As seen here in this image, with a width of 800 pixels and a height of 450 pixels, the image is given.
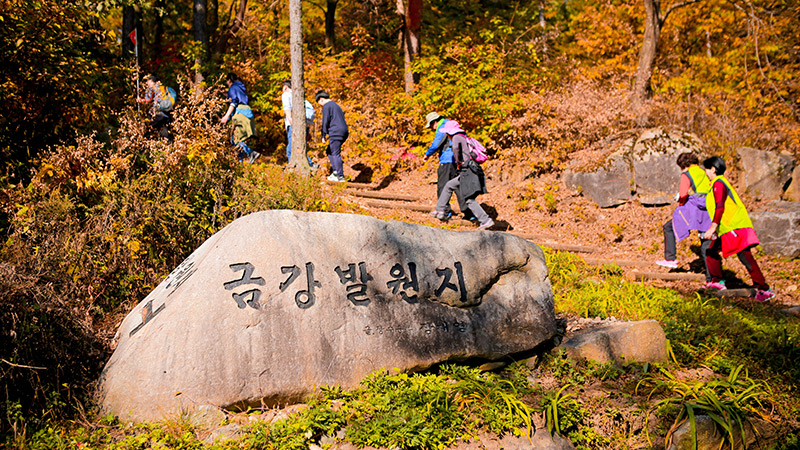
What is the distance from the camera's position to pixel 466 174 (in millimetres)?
8305

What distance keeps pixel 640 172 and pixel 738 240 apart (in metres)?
3.96

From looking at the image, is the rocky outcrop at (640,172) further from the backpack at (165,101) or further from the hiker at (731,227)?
the backpack at (165,101)

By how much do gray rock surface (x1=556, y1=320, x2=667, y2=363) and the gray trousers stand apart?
3764mm

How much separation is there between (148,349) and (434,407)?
1974 millimetres

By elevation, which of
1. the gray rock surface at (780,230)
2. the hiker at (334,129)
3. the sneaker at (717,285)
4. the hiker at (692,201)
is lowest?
the sneaker at (717,285)

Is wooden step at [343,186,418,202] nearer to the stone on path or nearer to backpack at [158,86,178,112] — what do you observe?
backpack at [158,86,178,112]

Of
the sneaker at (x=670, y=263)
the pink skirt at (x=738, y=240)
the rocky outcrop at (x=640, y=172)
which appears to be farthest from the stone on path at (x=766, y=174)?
the pink skirt at (x=738, y=240)

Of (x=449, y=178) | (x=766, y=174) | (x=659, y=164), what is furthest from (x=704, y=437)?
(x=766, y=174)

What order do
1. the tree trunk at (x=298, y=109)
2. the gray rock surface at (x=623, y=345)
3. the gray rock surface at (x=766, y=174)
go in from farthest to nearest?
the gray rock surface at (x=766, y=174)
the tree trunk at (x=298, y=109)
the gray rock surface at (x=623, y=345)

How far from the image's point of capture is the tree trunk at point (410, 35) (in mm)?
13016

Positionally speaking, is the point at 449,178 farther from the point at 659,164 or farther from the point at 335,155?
the point at 659,164

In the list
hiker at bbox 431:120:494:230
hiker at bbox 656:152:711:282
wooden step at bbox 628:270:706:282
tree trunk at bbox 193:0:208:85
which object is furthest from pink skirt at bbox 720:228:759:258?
tree trunk at bbox 193:0:208:85

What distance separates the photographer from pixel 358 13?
57.0 ft

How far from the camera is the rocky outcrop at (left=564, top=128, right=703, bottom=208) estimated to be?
1034 cm
